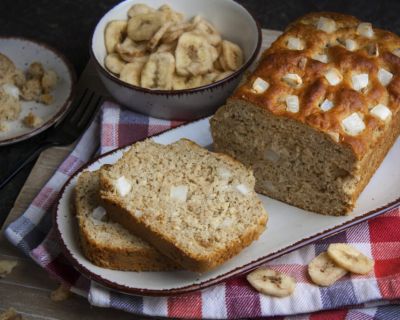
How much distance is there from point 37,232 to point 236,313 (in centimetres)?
111

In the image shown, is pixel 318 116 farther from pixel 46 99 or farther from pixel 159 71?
pixel 46 99

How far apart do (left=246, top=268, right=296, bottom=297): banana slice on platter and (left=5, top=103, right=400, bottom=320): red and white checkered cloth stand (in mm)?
33

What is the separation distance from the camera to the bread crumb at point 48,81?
4364 mm

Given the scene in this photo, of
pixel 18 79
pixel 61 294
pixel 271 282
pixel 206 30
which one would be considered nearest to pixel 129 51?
pixel 206 30

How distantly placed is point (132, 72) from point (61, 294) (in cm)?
139

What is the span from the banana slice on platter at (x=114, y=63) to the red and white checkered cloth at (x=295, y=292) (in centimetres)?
104

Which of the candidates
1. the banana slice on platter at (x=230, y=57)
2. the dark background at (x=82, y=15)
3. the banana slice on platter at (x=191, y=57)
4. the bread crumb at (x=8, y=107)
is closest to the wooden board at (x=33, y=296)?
the bread crumb at (x=8, y=107)

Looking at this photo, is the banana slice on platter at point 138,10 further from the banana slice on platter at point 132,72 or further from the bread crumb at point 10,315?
the bread crumb at point 10,315

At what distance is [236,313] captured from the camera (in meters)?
3.18

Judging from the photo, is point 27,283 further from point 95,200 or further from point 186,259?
point 186,259

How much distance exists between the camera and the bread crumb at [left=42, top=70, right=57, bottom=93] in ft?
14.3

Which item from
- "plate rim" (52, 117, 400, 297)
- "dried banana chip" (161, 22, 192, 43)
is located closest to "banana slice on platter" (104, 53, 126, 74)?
"dried banana chip" (161, 22, 192, 43)

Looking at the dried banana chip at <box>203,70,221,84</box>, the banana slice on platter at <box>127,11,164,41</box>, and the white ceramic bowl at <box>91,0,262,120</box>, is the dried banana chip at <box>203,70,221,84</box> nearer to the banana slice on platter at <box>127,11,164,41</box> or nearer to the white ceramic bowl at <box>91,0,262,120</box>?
the white ceramic bowl at <box>91,0,262,120</box>

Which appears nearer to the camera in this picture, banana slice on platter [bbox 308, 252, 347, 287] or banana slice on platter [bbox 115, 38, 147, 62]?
banana slice on platter [bbox 308, 252, 347, 287]
